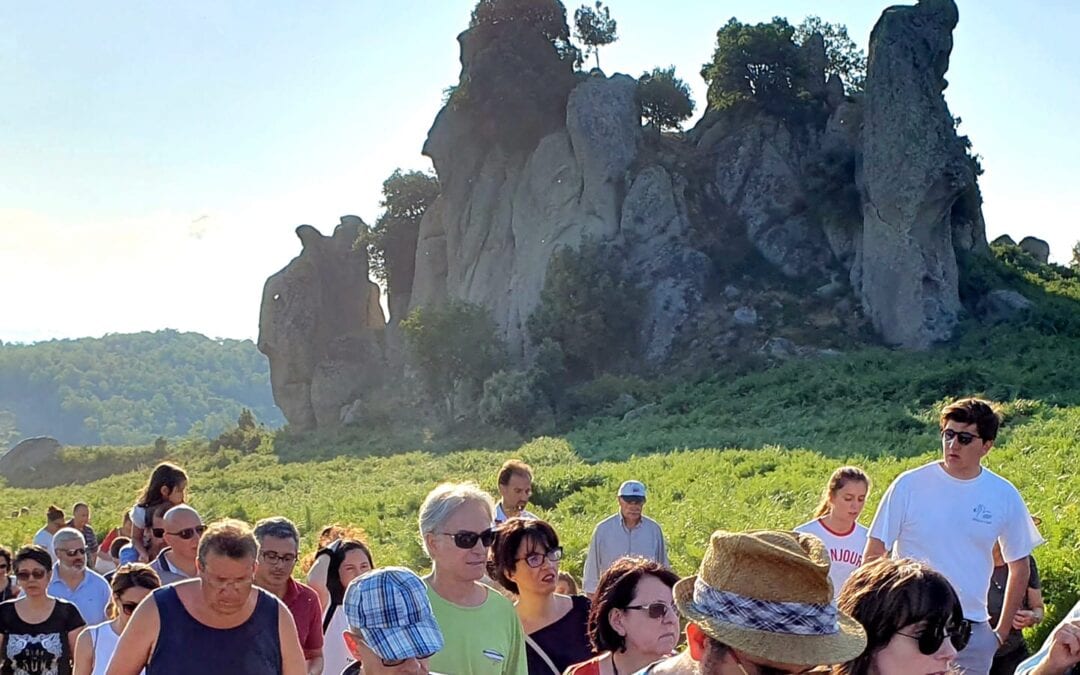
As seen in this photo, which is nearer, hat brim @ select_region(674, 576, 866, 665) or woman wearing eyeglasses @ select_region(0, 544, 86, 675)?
hat brim @ select_region(674, 576, 866, 665)

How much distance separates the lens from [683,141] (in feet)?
157

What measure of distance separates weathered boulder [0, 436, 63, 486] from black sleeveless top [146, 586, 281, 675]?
55.3 metres

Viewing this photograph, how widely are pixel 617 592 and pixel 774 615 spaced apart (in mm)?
1288

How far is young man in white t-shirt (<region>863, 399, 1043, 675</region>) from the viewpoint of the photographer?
536 cm

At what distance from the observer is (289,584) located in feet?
18.0

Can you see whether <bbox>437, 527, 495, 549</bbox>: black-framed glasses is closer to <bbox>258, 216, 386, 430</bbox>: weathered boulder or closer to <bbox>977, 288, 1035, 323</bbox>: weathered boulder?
<bbox>977, 288, 1035, 323</bbox>: weathered boulder

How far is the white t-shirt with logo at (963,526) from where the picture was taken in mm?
5391

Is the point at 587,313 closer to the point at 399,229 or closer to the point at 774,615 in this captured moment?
the point at 399,229

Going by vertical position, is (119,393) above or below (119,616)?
above

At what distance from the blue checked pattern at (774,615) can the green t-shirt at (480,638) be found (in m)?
1.79

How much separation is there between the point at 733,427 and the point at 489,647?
2486 centimetres

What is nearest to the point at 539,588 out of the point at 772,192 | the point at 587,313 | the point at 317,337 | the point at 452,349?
the point at 587,313

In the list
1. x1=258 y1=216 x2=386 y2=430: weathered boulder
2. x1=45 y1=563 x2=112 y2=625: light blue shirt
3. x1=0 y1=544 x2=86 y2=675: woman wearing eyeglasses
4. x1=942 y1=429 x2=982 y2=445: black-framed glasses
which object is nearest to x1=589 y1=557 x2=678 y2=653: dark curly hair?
x1=942 y1=429 x2=982 y2=445: black-framed glasses

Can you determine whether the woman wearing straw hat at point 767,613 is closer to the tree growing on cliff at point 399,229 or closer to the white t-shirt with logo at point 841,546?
the white t-shirt with logo at point 841,546
